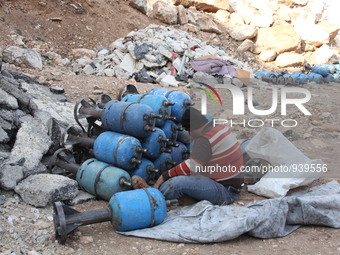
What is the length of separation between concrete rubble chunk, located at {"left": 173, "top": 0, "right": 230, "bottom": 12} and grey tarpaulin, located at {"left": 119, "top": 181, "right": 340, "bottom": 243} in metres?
18.6

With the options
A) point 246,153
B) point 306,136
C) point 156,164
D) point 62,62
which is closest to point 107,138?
point 156,164

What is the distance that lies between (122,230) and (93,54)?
11629 mm

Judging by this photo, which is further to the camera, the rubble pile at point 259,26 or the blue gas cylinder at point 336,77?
the rubble pile at point 259,26

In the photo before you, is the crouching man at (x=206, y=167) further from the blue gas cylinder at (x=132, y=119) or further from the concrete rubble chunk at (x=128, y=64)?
the concrete rubble chunk at (x=128, y=64)

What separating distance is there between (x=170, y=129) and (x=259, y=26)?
1820cm

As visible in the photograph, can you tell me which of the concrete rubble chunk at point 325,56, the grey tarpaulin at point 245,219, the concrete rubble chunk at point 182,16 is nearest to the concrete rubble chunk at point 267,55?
the concrete rubble chunk at point 325,56

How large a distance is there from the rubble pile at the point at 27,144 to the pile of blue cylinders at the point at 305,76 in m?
9.37

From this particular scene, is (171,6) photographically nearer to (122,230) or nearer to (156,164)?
(156,164)

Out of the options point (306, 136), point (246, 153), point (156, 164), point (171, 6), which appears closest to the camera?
point (156, 164)

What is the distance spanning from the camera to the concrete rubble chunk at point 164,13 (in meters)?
18.8

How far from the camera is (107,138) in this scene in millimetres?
4105

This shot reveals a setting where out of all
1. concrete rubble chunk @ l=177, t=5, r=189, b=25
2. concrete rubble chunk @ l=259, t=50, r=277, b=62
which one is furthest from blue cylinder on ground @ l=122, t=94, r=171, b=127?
concrete rubble chunk @ l=259, t=50, r=277, b=62

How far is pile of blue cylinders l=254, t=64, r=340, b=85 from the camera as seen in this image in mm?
13609

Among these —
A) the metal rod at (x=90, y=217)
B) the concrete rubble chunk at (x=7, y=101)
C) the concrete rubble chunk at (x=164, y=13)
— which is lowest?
the metal rod at (x=90, y=217)
